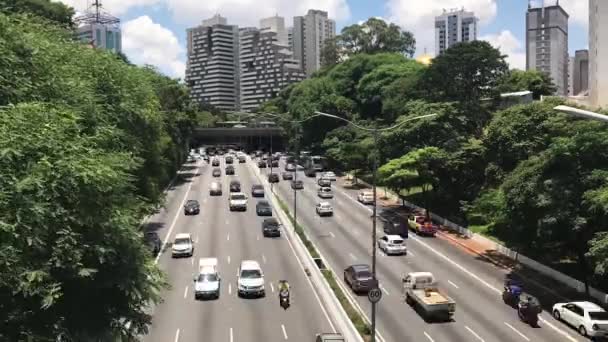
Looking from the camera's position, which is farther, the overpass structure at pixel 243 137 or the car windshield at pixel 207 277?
the overpass structure at pixel 243 137

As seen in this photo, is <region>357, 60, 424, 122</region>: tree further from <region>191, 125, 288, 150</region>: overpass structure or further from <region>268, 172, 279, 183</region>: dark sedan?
<region>191, 125, 288, 150</region>: overpass structure

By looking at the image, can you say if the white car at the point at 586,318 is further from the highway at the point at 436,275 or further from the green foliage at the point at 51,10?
the green foliage at the point at 51,10

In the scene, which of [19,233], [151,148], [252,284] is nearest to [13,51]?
[19,233]

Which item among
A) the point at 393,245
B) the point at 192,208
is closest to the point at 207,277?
the point at 393,245

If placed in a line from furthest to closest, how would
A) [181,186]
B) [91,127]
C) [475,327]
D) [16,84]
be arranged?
[181,186] → [475,327] → [91,127] → [16,84]

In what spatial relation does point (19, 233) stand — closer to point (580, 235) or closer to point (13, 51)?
point (13, 51)

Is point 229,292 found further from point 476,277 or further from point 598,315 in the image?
point 598,315

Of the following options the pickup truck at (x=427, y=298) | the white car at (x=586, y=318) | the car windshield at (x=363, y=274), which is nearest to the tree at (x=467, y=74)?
the car windshield at (x=363, y=274)

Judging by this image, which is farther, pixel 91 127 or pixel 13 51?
pixel 91 127
